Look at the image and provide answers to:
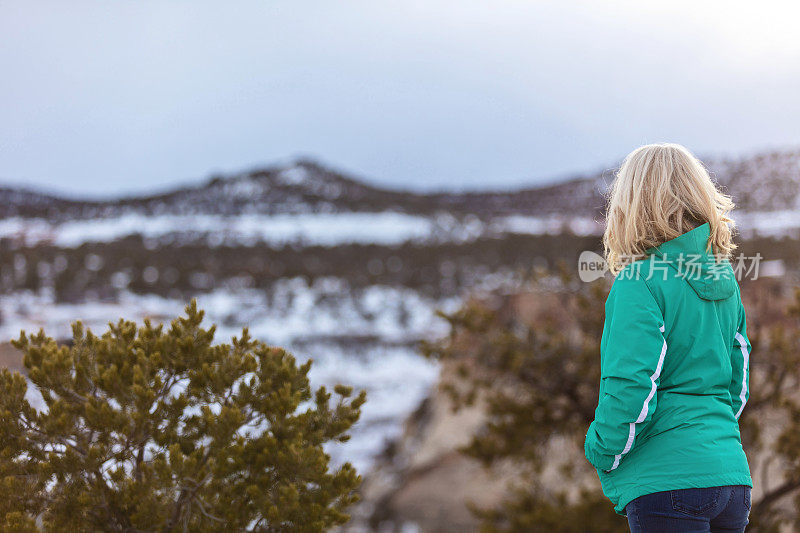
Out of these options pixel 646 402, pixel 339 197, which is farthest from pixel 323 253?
pixel 646 402

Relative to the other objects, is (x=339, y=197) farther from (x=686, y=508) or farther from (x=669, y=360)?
(x=686, y=508)

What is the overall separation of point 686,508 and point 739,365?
1.45 ft

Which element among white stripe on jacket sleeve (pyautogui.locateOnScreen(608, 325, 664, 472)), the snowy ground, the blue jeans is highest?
white stripe on jacket sleeve (pyautogui.locateOnScreen(608, 325, 664, 472))

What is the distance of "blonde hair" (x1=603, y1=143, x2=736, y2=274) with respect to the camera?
1594mm

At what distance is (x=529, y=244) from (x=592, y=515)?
13.9 metres

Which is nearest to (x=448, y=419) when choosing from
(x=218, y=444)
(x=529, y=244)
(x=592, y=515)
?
(x=592, y=515)

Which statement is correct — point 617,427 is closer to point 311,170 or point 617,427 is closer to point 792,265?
point 792,265

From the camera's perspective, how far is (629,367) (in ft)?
4.80

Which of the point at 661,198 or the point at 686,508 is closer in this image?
the point at 686,508

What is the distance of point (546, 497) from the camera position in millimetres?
5922

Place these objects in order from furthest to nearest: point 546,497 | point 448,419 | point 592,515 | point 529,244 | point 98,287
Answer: point 529,244 → point 98,287 → point 448,419 → point 546,497 → point 592,515

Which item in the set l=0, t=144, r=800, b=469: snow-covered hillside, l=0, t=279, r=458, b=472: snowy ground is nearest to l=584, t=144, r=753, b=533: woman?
l=0, t=144, r=800, b=469: snow-covered hillside

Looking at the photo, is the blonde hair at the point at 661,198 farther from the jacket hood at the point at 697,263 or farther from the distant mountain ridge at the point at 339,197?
the distant mountain ridge at the point at 339,197

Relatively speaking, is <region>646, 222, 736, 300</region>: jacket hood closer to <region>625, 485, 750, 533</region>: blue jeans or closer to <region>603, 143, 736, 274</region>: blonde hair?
<region>603, 143, 736, 274</region>: blonde hair
